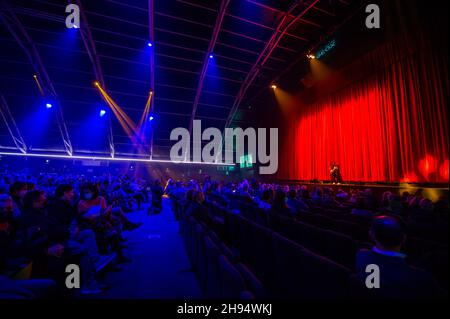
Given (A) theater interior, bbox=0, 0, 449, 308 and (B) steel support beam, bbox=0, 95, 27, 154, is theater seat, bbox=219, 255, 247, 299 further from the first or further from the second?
(B) steel support beam, bbox=0, 95, 27, 154

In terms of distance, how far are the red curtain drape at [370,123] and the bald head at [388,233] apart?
6711 mm

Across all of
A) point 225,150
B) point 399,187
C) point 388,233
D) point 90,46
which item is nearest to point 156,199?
point 388,233

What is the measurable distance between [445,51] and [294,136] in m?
16.5

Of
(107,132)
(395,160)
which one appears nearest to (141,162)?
(107,132)

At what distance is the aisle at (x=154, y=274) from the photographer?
2981 mm

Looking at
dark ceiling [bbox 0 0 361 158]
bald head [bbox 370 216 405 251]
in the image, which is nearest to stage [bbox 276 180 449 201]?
bald head [bbox 370 216 405 251]

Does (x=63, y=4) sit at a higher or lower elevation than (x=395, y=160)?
higher

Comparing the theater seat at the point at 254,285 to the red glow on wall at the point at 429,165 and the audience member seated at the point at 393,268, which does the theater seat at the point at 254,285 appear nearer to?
the audience member seated at the point at 393,268

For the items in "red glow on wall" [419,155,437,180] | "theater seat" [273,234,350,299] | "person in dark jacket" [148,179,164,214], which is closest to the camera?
"red glow on wall" [419,155,437,180]

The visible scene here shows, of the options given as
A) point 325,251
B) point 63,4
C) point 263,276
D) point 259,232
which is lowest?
point 263,276

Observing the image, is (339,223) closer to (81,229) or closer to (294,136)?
(81,229)

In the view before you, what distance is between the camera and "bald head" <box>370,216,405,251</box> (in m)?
1.28

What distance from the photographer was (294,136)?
55.3 feet

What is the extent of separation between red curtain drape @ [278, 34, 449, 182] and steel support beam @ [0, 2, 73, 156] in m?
18.8
